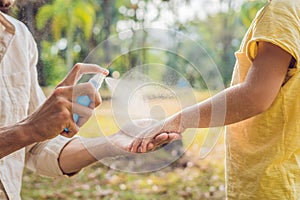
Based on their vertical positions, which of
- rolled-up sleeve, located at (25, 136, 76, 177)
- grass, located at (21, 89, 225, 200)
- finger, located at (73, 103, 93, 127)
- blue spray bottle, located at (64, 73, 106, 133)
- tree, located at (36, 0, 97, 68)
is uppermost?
blue spray bottle, located at (64, 73, 106, 133)

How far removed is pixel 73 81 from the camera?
70 centimetres

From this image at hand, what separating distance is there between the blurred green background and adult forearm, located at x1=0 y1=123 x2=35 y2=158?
1.99ft

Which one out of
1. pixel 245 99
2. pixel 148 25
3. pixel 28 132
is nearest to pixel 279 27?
pixel 245 99

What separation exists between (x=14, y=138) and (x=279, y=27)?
339mm

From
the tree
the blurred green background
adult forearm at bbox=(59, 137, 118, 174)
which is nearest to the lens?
adult forearm at bbox=(59, 137, 118, 174)

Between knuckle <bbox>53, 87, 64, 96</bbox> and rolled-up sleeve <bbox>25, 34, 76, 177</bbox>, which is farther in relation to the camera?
rolled-up sleeve <bbox>25, 34, 76, 177</bbox>

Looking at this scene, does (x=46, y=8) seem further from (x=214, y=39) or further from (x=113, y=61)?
(x=214, y=39)

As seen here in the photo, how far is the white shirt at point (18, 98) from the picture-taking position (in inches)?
31.9

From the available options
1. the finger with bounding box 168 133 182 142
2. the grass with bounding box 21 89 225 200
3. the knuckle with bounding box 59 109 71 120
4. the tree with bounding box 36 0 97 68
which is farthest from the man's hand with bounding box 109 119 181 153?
the grass with bounding box 21 89 225 200

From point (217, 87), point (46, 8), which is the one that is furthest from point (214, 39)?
point (217, 87)

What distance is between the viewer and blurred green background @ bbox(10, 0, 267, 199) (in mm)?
1480

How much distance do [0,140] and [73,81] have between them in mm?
116

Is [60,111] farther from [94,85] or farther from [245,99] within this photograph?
[245,99]

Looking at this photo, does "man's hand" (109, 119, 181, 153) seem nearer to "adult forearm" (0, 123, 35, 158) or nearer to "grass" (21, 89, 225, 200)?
"adult forearm" (0, 123, 35, 158)
